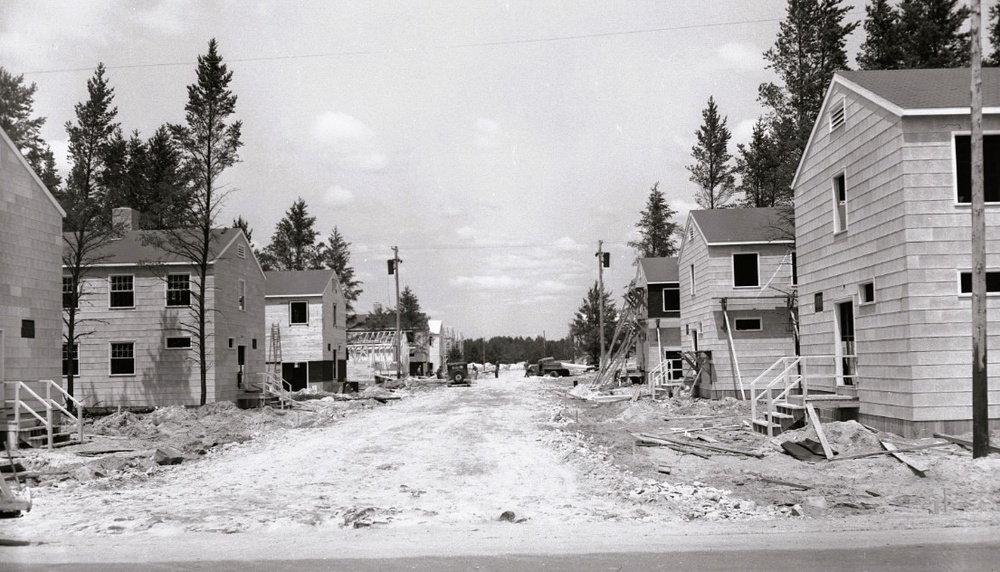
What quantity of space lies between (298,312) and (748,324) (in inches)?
1056

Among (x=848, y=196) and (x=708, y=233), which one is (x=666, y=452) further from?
(x=708, y=233)

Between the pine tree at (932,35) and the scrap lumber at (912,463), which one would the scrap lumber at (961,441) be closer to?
the scrap lumber at (912,463)

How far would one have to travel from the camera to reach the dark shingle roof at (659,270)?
43250mm

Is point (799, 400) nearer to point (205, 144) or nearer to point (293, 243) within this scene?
point (205, 144)

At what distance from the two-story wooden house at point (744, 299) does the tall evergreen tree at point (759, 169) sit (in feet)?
27.7

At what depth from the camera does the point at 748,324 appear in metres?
30.9

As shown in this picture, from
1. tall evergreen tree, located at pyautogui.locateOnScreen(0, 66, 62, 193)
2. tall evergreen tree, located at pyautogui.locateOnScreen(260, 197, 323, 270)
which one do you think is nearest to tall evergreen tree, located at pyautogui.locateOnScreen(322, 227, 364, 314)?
tall evergreen tree, located at pyautogui.locateOnScreen(260, 197, 323, 270)

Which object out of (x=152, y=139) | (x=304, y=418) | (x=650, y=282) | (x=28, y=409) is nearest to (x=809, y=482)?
(x=28, y=409)

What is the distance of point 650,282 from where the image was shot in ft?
142

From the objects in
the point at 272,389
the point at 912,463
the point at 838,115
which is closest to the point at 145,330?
the point at 272,389

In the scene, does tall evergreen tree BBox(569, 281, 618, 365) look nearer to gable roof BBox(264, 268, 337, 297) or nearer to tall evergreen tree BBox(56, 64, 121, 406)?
gable roof BBox(264, 268, 337, 297)

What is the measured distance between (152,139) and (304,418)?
3300 cm

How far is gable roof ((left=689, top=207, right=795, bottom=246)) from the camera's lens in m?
31.4

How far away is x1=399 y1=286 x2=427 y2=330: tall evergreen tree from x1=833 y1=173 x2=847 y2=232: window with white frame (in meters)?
73.8
